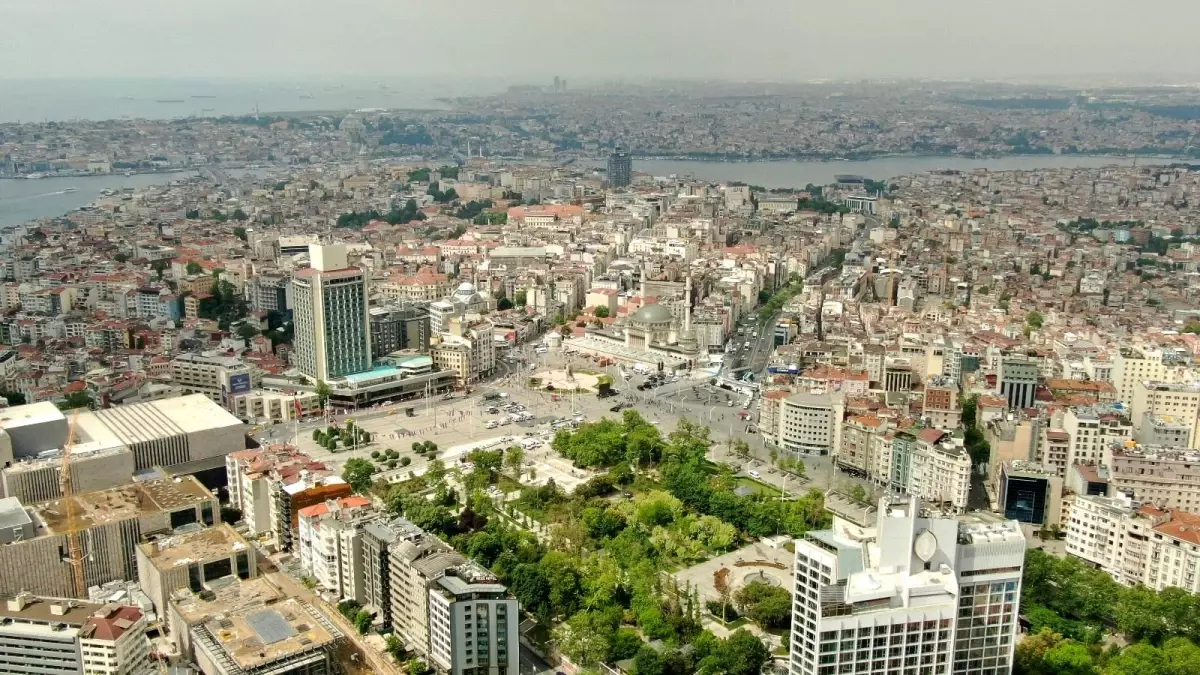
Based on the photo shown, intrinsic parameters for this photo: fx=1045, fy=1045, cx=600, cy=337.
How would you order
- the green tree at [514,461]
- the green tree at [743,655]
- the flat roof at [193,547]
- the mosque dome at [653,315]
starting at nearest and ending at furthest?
the green tree at [743,655] → the flat roof at [193,547] → the green tree at [514,461] → the mosque dome at [653,315]

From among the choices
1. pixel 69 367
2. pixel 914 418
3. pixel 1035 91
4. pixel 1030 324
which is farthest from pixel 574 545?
pixel 1035 91

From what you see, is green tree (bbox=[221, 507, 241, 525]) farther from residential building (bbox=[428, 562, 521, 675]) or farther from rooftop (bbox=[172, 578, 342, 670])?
residential building (bbox=[428, 562, 521, 675])

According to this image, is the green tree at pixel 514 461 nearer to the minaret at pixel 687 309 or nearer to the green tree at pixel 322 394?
the green tree at pixel 322 394

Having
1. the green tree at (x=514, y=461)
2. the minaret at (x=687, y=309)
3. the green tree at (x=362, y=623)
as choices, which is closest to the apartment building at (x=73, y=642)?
the green tree at (x=362, y=623)

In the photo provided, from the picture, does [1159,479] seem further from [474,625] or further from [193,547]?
[193,547]

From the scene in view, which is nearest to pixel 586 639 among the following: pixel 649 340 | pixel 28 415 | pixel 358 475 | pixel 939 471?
pixel 358 475

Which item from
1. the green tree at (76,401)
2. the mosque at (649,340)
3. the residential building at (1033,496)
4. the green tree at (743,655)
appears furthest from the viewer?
the mosque at (649,340)

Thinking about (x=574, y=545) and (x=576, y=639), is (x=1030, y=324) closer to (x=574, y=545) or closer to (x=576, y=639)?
(x=574, y=545)
